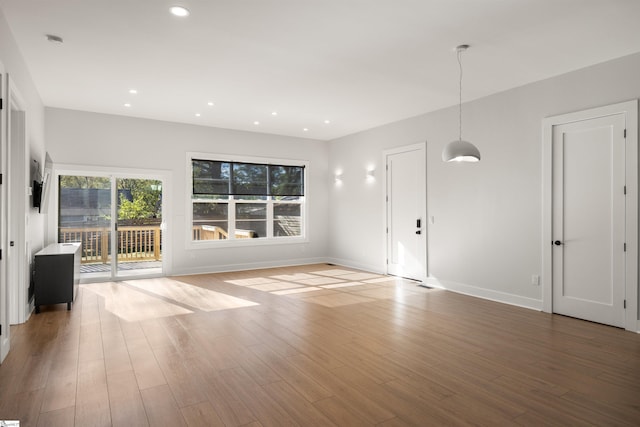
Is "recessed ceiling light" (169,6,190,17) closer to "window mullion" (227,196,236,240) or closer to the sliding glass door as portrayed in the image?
the sliding glass door

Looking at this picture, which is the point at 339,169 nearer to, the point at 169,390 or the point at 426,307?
the point at 426,307

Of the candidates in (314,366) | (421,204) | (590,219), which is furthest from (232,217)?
(590,219)

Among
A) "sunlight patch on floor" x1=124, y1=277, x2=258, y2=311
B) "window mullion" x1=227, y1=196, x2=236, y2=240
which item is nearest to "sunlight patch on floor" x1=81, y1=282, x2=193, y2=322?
"sunlight patch on floor" x1=124, y1=277, x2=258, y2=311

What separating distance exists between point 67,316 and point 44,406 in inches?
96.5

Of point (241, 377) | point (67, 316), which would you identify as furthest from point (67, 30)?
point (241, 377)

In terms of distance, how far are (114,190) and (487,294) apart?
21.3 ft

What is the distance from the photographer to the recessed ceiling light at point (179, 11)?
123 inches

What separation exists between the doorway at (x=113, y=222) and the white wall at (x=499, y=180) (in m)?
4.92

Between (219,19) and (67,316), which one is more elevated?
(219,19)

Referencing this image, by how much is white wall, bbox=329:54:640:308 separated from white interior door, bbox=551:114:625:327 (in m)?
0.23

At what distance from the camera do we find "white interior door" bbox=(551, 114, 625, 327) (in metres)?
4.12

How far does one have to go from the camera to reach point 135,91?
17.5ft

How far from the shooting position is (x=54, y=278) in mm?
4680

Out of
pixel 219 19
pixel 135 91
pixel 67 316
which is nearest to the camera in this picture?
pixel 219 19
